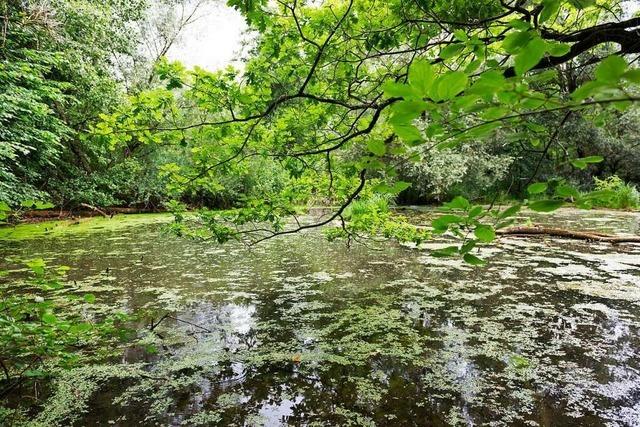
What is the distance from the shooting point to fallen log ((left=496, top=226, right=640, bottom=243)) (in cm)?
551

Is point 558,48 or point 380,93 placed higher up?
point 380,93

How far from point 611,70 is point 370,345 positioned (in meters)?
2.29

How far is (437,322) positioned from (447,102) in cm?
252

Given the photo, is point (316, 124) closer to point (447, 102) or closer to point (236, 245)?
point (447, 102)

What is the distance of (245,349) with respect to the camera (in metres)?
2.42

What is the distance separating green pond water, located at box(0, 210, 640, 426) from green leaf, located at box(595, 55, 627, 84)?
5.50ft

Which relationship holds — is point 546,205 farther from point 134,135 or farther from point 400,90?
point 134,135

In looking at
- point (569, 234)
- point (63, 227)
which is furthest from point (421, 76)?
point (63, 227)

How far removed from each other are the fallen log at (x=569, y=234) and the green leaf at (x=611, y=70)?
605 cm

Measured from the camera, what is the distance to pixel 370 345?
2.46 m

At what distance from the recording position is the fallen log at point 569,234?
18.1ft

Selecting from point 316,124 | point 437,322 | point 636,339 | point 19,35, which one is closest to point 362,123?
point 316,124

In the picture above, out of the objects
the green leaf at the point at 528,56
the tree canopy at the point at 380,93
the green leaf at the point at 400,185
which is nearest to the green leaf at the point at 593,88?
the tree canopy at the point at 380,93

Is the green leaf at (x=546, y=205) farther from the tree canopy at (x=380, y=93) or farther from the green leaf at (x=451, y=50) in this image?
the green leaf at (x=451, y=50)
